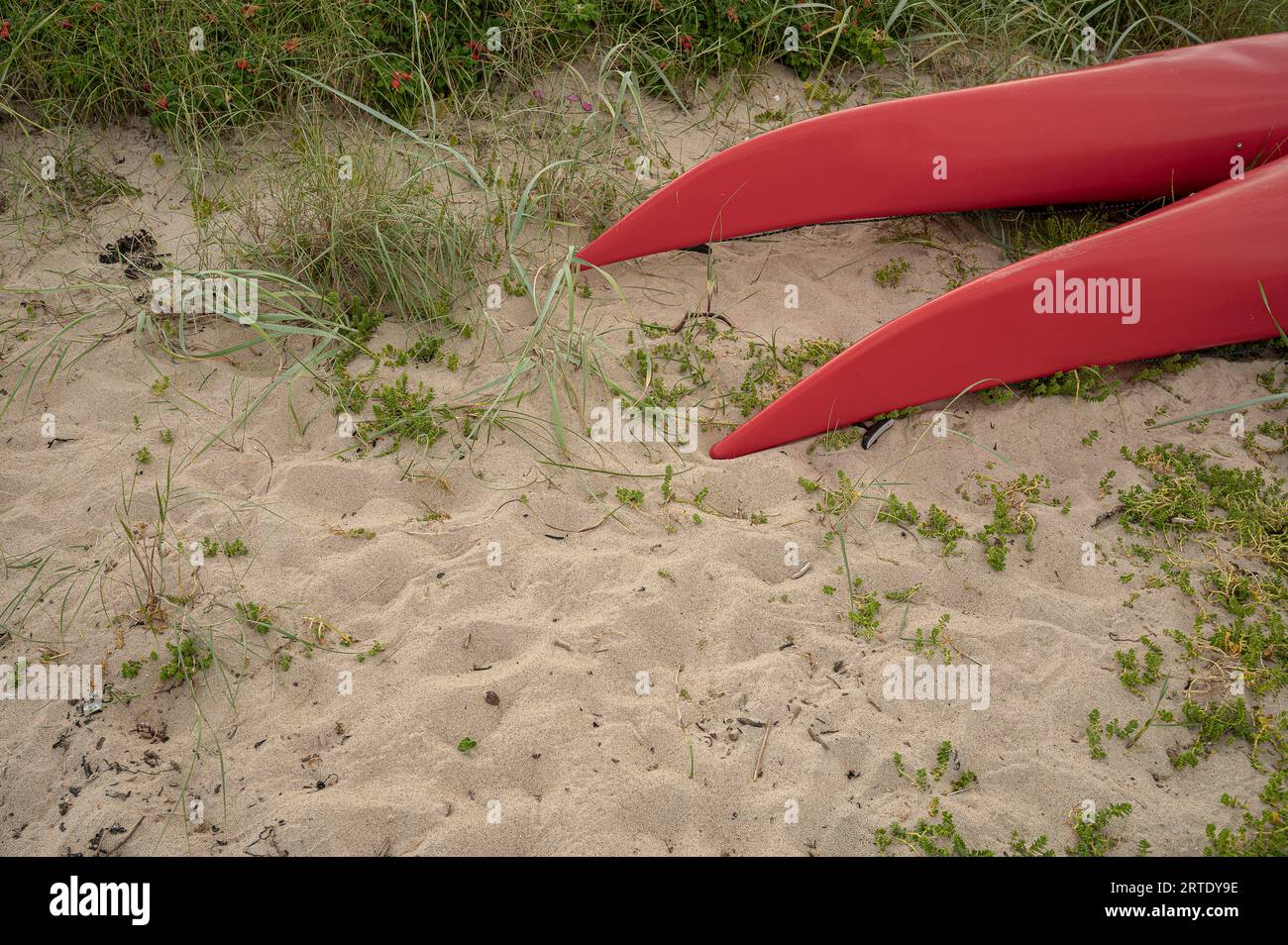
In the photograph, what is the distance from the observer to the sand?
2191mm

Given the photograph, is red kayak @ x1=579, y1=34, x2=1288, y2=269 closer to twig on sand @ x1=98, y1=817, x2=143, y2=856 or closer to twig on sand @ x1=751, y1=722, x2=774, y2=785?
twig on sand @ x1=751, y1=722, x2=774, y2=785

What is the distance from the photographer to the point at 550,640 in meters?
2.52

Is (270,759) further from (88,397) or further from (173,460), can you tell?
(88,397)

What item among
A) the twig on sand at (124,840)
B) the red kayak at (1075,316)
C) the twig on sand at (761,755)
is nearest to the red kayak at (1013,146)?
the red kayak at (1075,316)

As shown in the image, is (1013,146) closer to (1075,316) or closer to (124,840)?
(1075,316)

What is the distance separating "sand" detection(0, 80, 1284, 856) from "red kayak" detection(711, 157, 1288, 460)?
0.42ft

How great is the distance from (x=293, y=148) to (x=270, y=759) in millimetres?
2655

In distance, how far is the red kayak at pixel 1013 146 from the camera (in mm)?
3455

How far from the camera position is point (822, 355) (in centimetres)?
334

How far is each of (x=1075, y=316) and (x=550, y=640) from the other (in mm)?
1872

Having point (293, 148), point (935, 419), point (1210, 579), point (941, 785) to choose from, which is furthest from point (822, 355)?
point (293, 148)

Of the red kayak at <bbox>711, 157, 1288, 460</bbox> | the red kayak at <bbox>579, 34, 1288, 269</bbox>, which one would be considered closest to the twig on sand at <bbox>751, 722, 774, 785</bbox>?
the red kayak at <bbox>711, 157, 1288, 460</bbox>

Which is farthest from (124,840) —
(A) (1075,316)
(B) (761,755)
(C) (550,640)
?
(A) (1075,316)

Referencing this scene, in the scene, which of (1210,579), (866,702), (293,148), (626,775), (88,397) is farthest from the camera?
(293,148)
